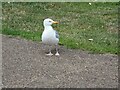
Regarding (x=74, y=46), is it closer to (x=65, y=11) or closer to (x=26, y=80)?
(x=26, y=80)

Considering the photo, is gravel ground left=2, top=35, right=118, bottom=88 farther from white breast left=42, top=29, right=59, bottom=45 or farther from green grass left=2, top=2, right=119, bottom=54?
green grass left=2, top=2, right=119, bottom=54

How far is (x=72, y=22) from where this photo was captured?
11281 millimetres

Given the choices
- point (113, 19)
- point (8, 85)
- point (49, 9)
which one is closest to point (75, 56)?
point (8, 85)

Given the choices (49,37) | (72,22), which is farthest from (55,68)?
(72,22)

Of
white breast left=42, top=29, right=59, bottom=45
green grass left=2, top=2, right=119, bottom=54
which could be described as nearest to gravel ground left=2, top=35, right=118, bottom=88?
white breast left=42, top=29, right=59, bottom=45

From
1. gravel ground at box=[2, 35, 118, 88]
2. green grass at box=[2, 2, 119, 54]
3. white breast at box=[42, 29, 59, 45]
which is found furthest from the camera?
green grass at box=[2, 2, 119, 54]

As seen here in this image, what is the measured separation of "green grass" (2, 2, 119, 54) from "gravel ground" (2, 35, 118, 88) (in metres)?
0.62

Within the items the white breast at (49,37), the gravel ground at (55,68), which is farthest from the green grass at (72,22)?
the white breast at (49,37)

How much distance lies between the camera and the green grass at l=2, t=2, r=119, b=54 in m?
9.46

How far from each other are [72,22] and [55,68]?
3.88 metres

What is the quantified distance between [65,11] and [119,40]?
3.18 metres

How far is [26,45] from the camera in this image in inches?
355

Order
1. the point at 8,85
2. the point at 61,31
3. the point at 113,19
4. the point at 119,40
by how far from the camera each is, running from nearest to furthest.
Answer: the point at 8,85
the point at 119,40
the point at 61,31
the point at 113,19

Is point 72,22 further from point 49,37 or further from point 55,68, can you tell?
point 55,68
